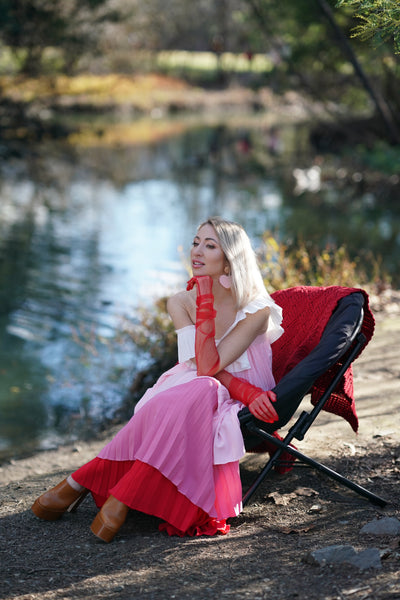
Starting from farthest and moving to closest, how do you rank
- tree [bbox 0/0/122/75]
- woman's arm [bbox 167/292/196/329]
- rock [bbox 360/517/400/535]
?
tree [bbox 0/0/122/75] → woman's arm [bbox 167/292/196/329] → rock [bbox 360/517/400/535]

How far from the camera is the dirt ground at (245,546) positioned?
10.1 feet

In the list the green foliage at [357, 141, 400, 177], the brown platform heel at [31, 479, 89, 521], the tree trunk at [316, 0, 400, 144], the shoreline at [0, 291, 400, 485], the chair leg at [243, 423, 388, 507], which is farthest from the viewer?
the green foliage at [357, 141, 400, 177]

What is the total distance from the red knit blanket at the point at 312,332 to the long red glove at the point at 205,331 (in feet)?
1.62

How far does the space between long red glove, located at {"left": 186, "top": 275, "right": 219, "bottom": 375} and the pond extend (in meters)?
2.55

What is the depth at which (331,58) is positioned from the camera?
22.2 m

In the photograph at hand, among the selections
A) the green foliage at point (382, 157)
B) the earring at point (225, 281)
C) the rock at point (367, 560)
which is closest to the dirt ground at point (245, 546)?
the rock at point (367, 560)

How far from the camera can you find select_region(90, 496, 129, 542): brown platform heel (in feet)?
11.6

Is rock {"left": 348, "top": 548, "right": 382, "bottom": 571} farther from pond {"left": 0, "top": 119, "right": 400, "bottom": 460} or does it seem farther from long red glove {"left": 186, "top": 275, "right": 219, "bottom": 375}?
pond {"left": 0, "top": 119, "right": 400, "bottom": 460}

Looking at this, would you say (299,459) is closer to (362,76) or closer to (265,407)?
(265,407)

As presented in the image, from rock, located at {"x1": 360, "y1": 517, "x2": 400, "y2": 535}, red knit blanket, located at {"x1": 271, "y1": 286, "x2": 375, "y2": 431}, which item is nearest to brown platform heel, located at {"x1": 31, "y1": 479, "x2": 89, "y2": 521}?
red knit blanket, located at {"x1": 271, "y1": 286, "x2": 375, "y2": 431}

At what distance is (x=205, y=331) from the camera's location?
3770 millimetres

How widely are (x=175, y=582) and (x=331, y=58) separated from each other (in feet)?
68.7

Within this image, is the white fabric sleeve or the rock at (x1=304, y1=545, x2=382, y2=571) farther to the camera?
the white fabric sleeve

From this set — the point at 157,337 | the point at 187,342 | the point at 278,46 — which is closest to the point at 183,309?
the point at 187,342
